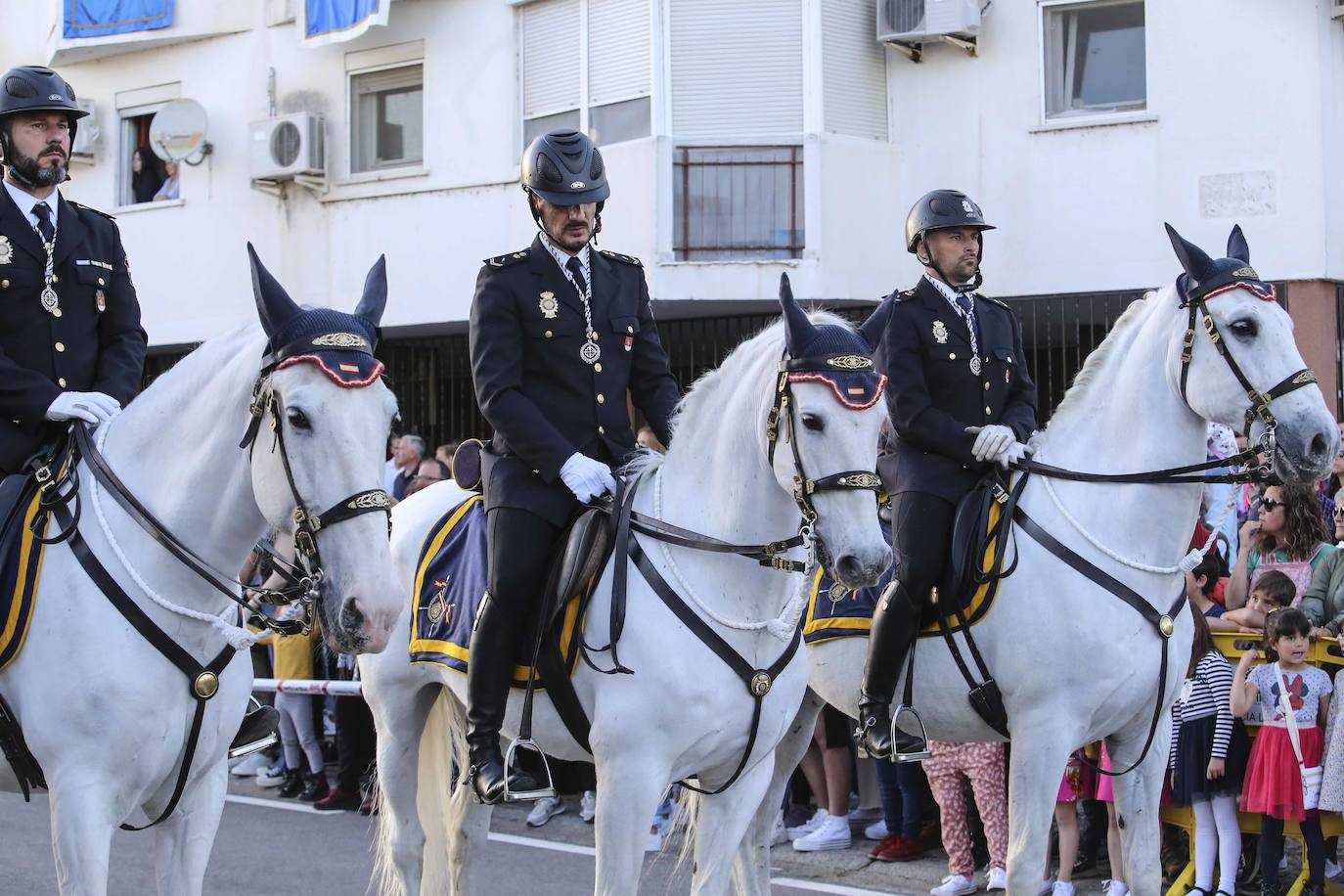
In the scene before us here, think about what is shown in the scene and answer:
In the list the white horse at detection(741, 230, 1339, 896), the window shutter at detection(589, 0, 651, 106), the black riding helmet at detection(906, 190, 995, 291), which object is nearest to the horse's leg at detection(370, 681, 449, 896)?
the white horse at detection(741, 230, 1339, 896)

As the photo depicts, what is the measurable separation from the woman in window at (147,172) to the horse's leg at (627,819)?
17.7 metres

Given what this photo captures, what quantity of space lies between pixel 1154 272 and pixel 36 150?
38.8 feet

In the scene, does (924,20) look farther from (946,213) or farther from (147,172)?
(147,172)

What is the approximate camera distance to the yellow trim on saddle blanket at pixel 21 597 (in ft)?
14.8

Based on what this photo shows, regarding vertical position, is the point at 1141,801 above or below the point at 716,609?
below

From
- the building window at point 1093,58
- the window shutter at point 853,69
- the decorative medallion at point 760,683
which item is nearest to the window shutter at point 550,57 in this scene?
the window shutter at point 853,69

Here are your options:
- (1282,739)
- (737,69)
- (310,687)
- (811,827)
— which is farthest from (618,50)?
(1282,739)

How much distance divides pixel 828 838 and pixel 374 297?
570 cm

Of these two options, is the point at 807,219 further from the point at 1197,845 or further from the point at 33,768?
the point at 33,768

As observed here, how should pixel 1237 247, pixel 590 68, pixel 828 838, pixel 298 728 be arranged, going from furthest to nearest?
pixel 590 68, pixel 298 728, pixel 828 838, pixel 1237 247

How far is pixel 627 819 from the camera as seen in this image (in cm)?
509

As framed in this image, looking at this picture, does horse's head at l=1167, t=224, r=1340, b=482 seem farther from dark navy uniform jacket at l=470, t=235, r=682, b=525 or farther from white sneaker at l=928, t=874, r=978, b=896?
white sneaker at l=928, t=874, r=978, b=896

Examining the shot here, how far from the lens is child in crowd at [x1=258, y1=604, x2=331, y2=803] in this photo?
11.3m

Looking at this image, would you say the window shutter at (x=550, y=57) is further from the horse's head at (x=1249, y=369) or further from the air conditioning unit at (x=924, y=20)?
the horse's head at (x=1249, y=369)
